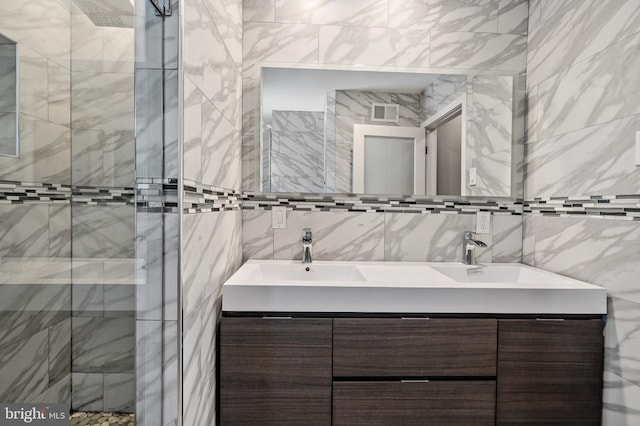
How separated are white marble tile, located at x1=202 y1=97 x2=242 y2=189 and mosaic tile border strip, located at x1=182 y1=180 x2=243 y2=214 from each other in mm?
28

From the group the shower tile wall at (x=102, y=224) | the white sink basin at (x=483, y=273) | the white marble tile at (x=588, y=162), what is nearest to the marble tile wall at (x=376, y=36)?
the white marble tile at (x=588, y=162)

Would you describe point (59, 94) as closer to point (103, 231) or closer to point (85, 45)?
point (85, 45)

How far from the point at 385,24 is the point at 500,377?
1.78 m

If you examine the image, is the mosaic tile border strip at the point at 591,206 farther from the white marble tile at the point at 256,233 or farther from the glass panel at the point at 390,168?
the white marble tile at the point at 256,233

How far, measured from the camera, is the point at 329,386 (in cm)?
131

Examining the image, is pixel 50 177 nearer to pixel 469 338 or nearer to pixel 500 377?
pixel 469 338

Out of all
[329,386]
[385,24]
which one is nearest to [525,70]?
[385,24]

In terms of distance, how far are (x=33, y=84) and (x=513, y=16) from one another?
220 cm

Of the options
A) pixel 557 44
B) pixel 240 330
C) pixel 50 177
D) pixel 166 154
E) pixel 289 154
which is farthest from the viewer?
pixel 289 154

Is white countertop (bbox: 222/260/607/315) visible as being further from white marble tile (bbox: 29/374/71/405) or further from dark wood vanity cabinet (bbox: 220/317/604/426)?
white marble tile (bbox: 29/374/71/405)

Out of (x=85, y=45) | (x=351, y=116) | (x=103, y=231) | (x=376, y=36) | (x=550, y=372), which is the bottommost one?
(x=550, y=372)

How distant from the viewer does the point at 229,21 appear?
151cm

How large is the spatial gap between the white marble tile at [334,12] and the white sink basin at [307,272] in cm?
130

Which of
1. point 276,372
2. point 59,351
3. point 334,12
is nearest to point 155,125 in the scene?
point 59,351
